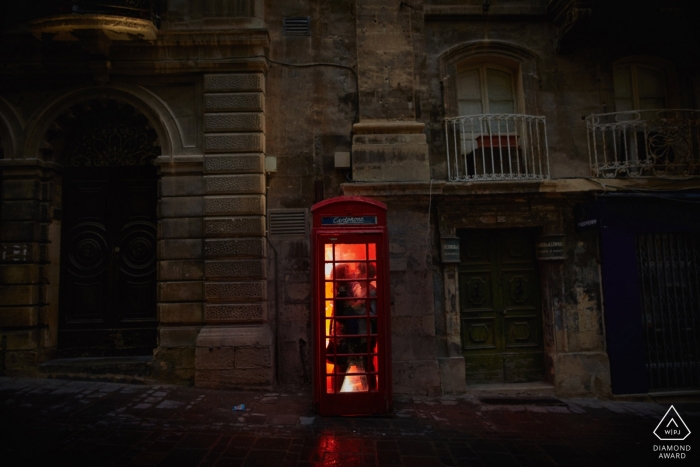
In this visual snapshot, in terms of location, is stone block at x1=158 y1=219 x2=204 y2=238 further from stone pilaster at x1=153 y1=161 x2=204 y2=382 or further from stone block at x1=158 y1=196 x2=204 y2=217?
stone block at x1=158 y1=196 x2=204 y2=217

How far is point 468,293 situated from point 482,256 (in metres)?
0.76

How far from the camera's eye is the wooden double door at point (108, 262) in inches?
297

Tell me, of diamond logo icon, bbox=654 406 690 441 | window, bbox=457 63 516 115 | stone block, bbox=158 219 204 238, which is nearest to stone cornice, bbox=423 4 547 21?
window, bbox=457 63 516 115

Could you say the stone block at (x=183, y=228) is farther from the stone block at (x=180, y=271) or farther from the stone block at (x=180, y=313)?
the stone block at (x=180, y=313)

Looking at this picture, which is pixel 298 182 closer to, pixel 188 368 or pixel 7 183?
pixel 188 368

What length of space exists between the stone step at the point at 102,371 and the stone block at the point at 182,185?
3.00 metres

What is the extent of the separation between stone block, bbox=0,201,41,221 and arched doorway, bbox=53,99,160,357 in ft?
1.88

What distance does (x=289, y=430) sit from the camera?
540 cm

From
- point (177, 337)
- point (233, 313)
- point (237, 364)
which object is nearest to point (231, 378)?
point (237, 364)

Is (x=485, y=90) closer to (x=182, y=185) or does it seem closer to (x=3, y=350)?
(x=182, y=185)

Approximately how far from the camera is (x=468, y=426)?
5723 millimetres

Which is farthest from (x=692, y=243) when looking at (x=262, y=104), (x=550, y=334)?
(x=262, y=104)

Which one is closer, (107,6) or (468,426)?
(468,426)

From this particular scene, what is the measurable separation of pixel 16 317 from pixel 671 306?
11.7m
